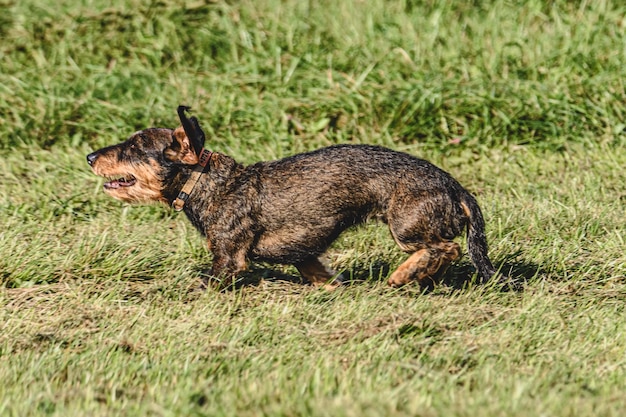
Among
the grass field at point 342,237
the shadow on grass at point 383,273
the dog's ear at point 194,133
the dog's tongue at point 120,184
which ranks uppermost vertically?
the dog's ear at point 194,133

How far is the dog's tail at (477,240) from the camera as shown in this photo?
576cm

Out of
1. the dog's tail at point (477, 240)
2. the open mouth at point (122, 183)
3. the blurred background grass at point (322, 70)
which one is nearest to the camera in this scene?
the dog's tail at point (477, 240)

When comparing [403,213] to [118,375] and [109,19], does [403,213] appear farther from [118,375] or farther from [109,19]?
[109,19]

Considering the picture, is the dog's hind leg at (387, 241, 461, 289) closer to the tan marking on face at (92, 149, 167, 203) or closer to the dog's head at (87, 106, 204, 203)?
the dog's head at (87, 106, 204, 203)

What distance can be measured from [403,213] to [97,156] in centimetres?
182

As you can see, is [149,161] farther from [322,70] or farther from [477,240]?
[322,70]

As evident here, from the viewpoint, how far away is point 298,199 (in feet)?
19.1

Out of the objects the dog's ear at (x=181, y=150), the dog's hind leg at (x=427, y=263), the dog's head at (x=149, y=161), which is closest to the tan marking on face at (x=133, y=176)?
the dog's head at (x=149, y=161)

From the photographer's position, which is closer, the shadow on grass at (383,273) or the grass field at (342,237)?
the grass field at (342,237)

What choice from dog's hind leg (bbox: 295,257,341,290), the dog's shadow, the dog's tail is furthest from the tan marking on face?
the dog's tail

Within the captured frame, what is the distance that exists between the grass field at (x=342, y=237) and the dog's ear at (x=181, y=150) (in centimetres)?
66

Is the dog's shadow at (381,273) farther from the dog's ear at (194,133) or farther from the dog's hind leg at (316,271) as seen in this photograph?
the dog's ear at (194,133)

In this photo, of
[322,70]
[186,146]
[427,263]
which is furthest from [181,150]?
[322,70]

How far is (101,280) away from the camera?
5.94 meters
